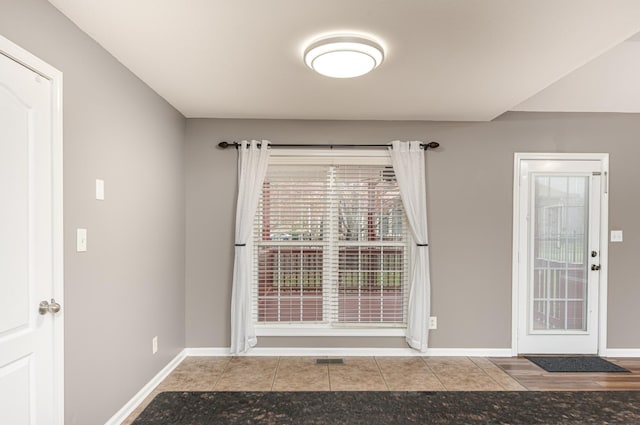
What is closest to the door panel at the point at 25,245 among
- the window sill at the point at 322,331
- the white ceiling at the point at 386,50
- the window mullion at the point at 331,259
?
the white ceiling at the point at 386,50

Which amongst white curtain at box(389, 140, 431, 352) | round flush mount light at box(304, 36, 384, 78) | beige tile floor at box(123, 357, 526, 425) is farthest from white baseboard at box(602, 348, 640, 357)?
round flush mount light at box(304, 36, 384, 78)

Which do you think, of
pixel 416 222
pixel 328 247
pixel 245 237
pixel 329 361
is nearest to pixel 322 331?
pixel 329 361

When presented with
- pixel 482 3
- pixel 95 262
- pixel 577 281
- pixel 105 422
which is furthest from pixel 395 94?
pixel 105 422

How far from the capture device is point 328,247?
3580mm

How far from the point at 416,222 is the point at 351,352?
1428mm

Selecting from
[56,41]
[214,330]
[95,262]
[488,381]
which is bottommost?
[488,381]

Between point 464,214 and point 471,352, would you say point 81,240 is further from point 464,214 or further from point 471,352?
point 471,352

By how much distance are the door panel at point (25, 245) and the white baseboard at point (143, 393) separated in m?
0.66

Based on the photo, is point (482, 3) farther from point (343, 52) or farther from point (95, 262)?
point (95, 262)

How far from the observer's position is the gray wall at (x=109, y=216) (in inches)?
71.2

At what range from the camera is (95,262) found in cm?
205

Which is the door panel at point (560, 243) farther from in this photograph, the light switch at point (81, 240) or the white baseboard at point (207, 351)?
the light switch at point (81, 240)

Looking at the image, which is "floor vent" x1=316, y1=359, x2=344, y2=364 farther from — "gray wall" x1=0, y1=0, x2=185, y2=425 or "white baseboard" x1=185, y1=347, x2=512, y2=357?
"gray wall" x1=0, y1=0, x2=185, y2=425

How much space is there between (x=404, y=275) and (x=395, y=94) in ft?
5.81
